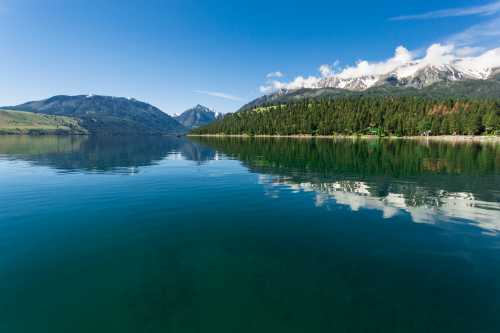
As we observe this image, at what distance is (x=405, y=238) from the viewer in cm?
2284

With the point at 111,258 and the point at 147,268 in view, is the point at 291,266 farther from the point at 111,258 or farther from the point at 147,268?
the point at 111,258

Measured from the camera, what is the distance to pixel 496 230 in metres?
24.8

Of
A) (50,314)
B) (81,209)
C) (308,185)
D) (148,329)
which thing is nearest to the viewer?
(148,329)

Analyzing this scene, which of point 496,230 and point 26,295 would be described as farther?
point 496,230

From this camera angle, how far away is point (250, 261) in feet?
60.7

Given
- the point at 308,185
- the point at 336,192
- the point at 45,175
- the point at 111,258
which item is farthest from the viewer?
the point at 45,175

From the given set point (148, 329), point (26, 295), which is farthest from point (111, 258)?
point (148, 329)

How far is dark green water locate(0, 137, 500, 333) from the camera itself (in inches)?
496

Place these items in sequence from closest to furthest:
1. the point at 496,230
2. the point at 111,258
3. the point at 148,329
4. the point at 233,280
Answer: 1. the point at 148,329
2. the point at 233,280
3. the point at 111,258
4. the point at 496,230

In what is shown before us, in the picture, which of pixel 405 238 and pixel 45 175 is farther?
pixel 45 175

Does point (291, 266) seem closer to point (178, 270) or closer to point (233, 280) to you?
point (233, 280)

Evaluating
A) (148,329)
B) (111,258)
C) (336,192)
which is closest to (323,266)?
(148,329)

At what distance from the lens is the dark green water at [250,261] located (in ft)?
41.3

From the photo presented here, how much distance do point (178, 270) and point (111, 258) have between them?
18.5ft
